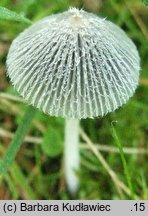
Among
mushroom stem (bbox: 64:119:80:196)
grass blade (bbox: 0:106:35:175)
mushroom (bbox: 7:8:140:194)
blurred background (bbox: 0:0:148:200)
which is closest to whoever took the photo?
mushroom (bbox: 7:8:140:194)

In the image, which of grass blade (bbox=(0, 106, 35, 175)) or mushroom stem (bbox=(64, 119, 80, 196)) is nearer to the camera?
grass blade (bbox=(0, 106, 35, 175))

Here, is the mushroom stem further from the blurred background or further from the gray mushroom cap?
the gray mushroom cap

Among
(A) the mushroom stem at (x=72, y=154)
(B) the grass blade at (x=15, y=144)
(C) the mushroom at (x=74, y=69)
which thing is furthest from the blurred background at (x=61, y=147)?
(C) the mushroom at (x=74, y=69)

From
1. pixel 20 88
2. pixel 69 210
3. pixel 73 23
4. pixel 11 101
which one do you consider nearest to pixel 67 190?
pixel 69 210

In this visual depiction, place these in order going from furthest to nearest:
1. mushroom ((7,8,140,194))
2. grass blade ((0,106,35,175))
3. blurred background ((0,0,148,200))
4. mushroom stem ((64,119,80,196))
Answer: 1. blurred background ((0,0,148,200))
2. mushroom stem ((64,119,80,196))
3. grass blade ((0,106,35,175))
4. mushroom ((7,8,140,194))

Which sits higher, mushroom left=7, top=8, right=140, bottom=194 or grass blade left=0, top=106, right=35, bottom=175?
mushroom left=7, top=8, right=140, bottom=194

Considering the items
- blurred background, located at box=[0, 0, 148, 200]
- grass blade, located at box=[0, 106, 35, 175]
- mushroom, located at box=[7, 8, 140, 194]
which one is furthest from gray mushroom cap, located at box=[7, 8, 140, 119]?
blurred background, located at box=[0, 0, 148, 200]

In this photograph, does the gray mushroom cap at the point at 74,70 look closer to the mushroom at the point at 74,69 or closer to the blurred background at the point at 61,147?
the mushroom at the point at 74,69

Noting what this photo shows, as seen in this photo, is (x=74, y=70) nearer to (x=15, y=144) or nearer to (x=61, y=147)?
(x=15, y=144)
